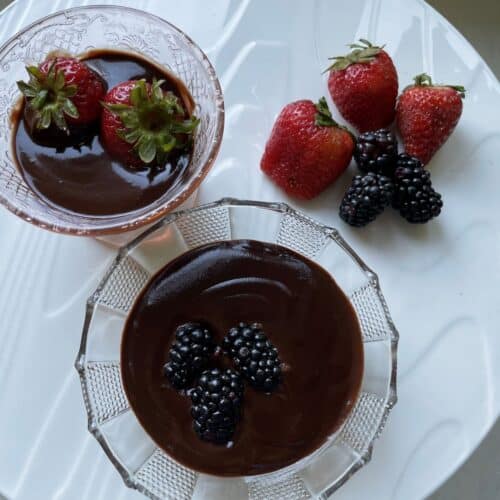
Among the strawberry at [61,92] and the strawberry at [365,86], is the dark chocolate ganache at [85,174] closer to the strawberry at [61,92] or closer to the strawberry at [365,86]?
the strawberry at [61,92]

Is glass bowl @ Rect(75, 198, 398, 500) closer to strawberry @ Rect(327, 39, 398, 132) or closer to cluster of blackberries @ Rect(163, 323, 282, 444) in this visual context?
cluster of blackberries @ Rect(163, 323, 282, 444)

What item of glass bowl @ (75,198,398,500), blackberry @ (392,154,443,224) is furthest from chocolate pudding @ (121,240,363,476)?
blackberry @ (392,154,443,224)

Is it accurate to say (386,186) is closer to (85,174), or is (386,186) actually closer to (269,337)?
(269,337)

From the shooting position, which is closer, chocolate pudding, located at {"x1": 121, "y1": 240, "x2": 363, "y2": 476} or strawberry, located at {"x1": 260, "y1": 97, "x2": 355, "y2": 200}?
chocolate pudding, located at {"x1": 121, "y1": 240, "x2": 363, "y2": 476}

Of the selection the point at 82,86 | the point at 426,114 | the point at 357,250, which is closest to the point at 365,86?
the point at 426,114

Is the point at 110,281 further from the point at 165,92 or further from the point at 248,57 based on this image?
the point at 248,57
